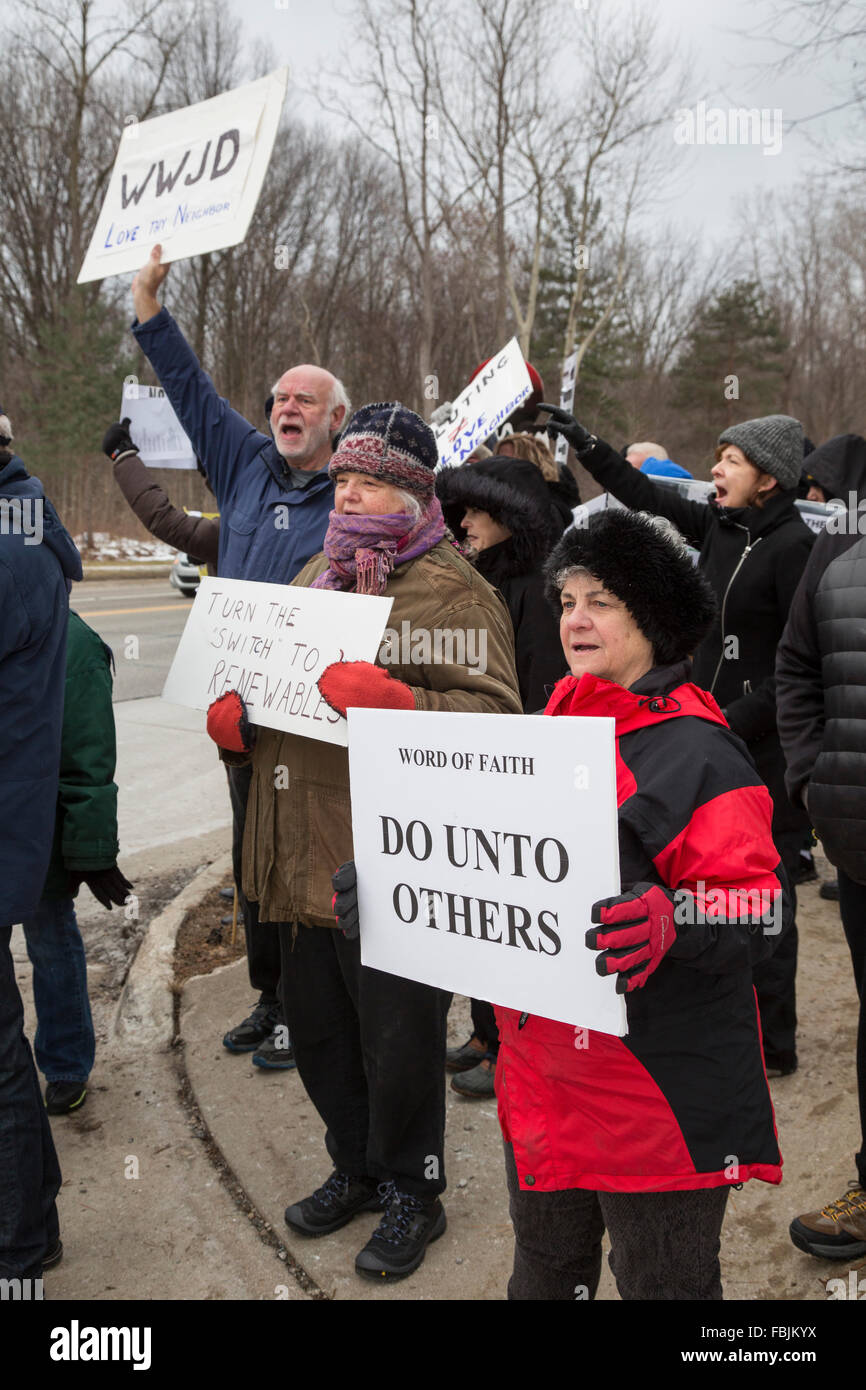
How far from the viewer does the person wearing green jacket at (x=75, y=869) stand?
3.00 meters

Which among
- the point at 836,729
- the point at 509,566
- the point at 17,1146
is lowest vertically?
the point at 17,1146

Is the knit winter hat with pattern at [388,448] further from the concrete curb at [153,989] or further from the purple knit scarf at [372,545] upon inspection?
the concrete curb at [153,989]

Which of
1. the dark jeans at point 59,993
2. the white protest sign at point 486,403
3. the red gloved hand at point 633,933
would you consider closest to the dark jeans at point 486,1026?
the dark jeans at point 59,993

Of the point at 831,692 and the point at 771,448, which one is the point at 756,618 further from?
the point at 831,692

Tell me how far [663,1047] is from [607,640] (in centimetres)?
72

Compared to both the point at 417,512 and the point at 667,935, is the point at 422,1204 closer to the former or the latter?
the point at 667,935

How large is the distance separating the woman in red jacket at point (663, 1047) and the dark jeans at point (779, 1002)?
1666 mm

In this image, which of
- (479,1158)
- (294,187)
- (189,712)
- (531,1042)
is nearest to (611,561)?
(531,1042)

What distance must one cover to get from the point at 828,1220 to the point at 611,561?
71.5 inches

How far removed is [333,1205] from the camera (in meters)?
2.67

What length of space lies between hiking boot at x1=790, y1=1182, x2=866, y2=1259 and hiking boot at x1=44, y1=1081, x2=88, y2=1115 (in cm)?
213

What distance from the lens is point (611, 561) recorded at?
6.16 feet

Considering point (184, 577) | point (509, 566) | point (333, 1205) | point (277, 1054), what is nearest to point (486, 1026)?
point (277, 1054)

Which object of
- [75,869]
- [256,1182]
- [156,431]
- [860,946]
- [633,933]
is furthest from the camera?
[156,431]
